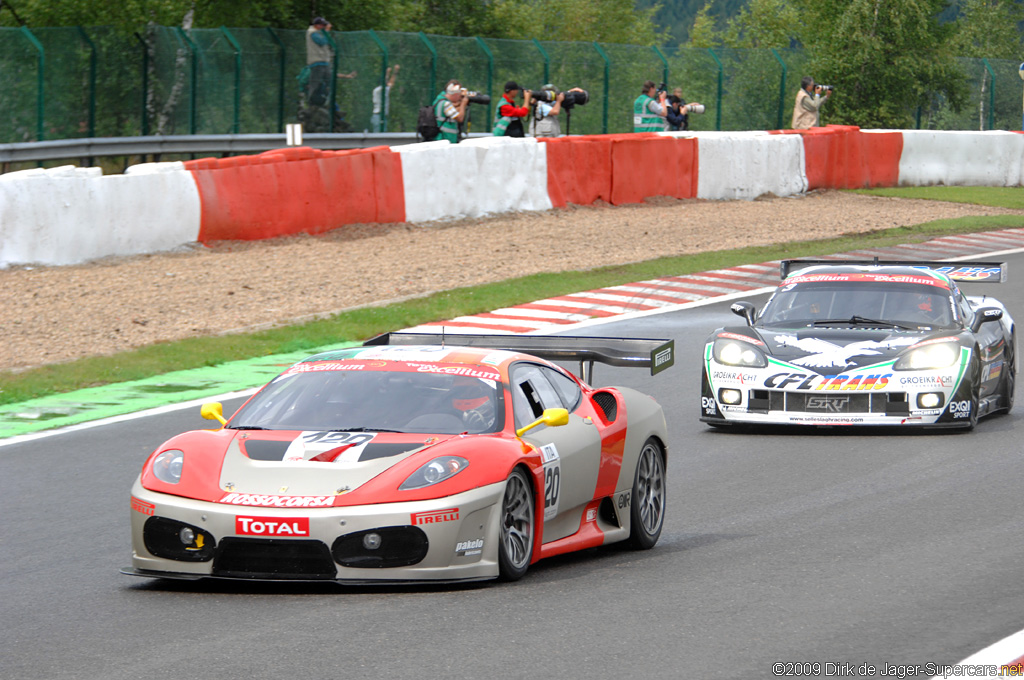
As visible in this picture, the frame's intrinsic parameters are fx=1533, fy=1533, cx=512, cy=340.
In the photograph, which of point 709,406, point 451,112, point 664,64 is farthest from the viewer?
point 664,64

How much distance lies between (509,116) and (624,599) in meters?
19.4

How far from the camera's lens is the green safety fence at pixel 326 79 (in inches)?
952

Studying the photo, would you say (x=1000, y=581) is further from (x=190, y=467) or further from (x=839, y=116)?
(x=839, y=116)

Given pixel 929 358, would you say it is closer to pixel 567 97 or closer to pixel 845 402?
pixel 845 402

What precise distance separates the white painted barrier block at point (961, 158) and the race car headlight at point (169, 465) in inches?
1087

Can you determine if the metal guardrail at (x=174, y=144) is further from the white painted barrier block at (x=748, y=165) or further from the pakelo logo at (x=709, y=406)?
the pakelo logo at (x=709, y=406)

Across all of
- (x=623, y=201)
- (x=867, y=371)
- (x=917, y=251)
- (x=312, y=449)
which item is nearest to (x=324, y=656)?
(x=312, y=449)

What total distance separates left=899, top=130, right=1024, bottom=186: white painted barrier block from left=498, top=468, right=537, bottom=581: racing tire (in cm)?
2703

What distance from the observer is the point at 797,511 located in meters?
9.09

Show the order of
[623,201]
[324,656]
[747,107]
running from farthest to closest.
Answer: [747,107] → [623,201] → [324,656]

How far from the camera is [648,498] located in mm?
8445

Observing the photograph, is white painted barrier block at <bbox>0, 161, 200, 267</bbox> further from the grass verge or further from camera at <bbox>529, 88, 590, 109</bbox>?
camera at <bbox>529, 88, 590, 109</bbox>

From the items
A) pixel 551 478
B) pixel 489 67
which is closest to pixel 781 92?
pixel 489 67

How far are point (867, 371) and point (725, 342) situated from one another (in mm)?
1195
